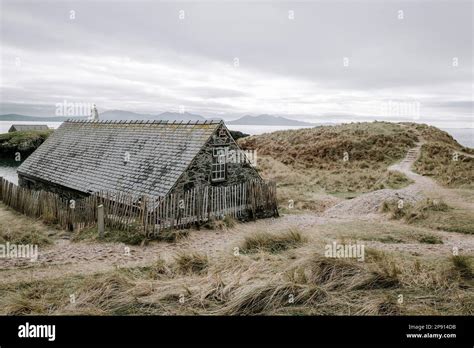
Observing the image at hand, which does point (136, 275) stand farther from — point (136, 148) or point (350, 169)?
point (350, 169)

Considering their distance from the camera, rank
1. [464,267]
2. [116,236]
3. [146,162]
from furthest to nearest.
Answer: [146,162]
[116,236]
[464,267]

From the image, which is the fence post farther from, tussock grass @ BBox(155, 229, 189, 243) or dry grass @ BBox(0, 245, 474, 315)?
dry grass @ BBox(0, 245, 474, 315)

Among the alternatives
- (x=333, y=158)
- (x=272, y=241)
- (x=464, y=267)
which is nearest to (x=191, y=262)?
(x=272, y=241)

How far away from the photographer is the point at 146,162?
15.0 meters

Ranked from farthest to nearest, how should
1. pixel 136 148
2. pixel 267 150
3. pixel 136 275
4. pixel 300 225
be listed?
pixel 267 150
pixel 136 148
pixel 300 225
pixel 136 275

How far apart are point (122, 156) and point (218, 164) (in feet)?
15.6

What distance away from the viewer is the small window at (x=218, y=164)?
570 inches

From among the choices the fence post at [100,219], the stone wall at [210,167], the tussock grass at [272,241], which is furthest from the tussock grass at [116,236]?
the tussock grass at [272,241]

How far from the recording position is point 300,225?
13.5m

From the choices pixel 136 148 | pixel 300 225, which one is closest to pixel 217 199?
pixel 300 225

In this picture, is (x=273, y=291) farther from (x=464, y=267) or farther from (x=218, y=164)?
(x=218, y=164)

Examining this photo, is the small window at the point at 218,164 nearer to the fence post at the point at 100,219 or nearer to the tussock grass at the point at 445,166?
the fence post at the point at 100,219

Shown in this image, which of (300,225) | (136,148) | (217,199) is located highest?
(136,148)
